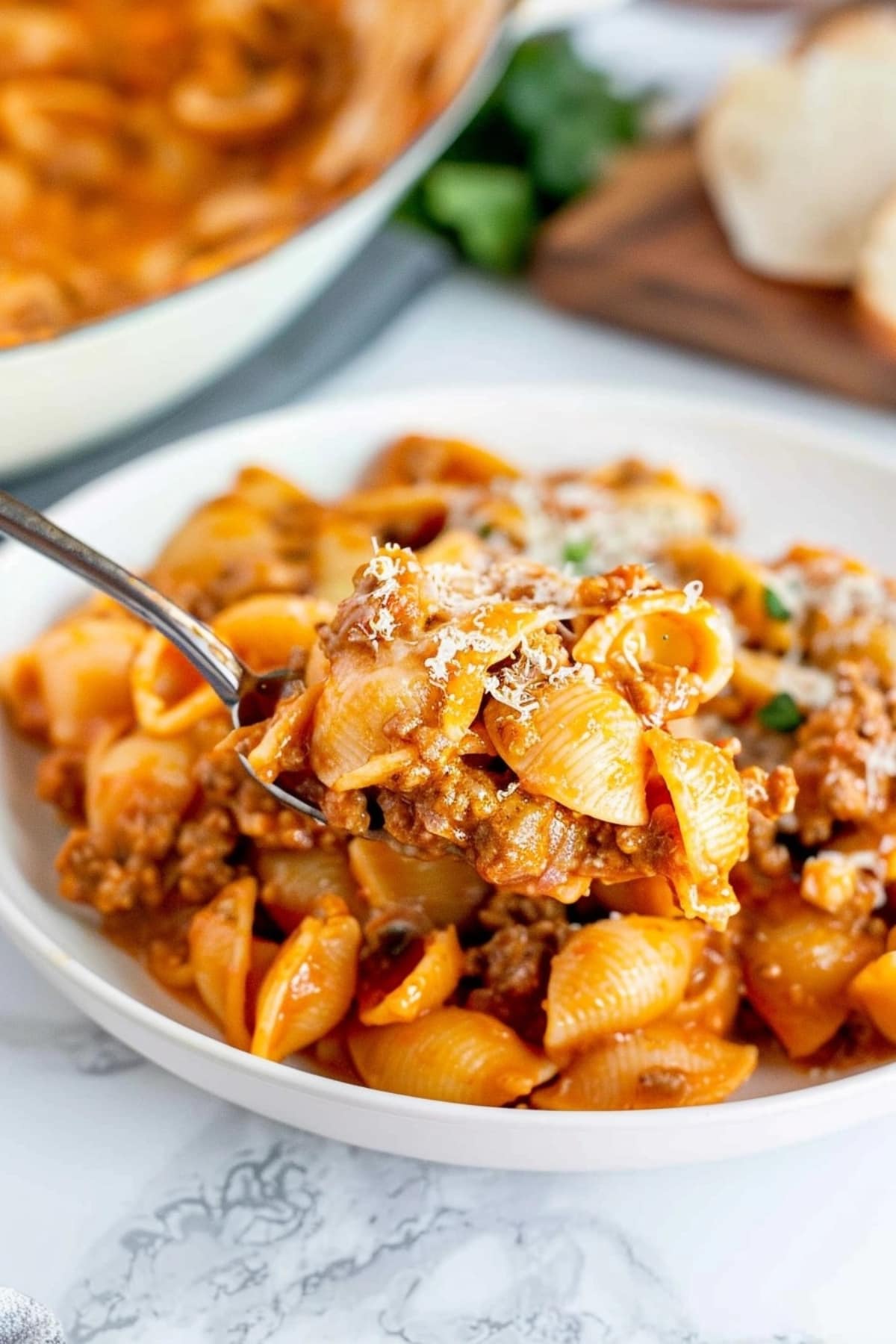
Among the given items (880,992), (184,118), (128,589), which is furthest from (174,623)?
(184,118)

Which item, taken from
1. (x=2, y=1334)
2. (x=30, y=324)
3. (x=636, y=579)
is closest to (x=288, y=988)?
(x=2, y=1334)

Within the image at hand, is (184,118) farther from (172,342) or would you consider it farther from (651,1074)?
(651,1074)

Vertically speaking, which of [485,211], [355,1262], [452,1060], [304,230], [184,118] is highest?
[184,118]

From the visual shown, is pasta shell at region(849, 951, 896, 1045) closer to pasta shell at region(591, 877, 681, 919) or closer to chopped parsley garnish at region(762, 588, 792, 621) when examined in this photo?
pasta shell at region(591, 877, 681, 919)

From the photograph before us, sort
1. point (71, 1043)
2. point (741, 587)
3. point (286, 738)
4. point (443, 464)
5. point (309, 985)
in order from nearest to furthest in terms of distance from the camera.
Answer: point (286, 738) < point (309, 985) < point (71, 1043) < point (741, 587) < point (443, 464)

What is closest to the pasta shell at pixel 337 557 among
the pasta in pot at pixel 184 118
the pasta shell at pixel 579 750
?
the pasta shell at pixel 579 750

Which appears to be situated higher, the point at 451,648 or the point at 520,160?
the point at 520,160

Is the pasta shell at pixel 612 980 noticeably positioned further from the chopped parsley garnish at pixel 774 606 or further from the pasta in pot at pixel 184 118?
the pasta in pot at pixel 184 118
